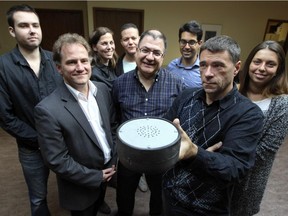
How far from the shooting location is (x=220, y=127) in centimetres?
92

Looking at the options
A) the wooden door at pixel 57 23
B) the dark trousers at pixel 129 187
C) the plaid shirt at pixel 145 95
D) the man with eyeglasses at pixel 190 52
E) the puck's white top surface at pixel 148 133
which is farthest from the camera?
the wooden door at pixel 57 23

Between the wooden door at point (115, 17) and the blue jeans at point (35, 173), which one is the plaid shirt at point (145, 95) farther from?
the wooden door at point (115, 17)

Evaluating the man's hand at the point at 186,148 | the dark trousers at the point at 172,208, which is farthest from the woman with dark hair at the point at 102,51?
the man's hand at the point at 186,148

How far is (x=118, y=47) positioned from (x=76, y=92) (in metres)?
3.70

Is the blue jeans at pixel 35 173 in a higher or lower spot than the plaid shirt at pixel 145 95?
lower

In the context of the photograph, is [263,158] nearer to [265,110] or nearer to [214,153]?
[265,110]

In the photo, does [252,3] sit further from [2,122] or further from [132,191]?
[2,122]

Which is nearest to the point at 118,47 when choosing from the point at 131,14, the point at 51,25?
the point at 131,14

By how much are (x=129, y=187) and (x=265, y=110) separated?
1083mm

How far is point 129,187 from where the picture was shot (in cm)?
165

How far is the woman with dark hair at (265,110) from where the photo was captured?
111cm

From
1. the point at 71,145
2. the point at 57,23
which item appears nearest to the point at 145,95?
the point at 71,145

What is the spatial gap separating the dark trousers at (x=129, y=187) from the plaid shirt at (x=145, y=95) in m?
0.43

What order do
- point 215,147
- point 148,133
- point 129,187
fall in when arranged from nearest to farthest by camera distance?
1. point 148,133
2. point 215,147
3. point 129,187
